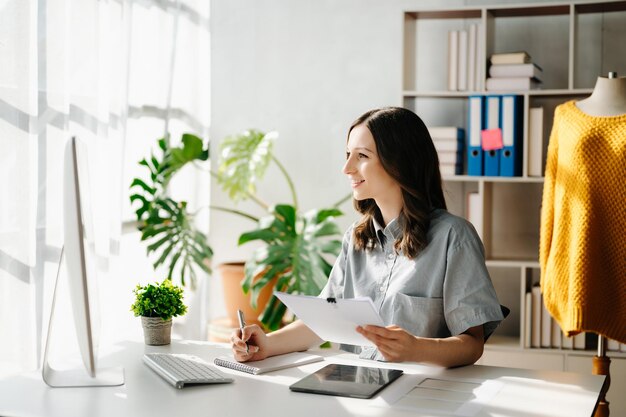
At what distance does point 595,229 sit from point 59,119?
80.2 inches

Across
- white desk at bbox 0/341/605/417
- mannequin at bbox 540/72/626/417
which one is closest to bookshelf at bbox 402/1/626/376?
mannequin at bbox 540/72/626/417

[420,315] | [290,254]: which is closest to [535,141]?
[290,254]

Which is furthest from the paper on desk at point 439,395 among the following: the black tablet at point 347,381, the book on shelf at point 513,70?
the book on shelf at point 513,70

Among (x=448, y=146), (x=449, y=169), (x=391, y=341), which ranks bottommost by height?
(x=391, y=341)

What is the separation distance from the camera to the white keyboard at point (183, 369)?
184cm

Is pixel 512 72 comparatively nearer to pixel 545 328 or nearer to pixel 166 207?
pixel 545 328

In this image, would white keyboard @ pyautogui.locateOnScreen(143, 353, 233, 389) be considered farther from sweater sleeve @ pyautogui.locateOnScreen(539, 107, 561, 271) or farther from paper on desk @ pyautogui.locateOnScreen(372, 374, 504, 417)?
sweater sleeve @ pyautogui.locateOnScreen(539, 107, 561, 271)

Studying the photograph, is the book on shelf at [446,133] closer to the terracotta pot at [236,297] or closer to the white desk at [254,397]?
the terracotta pot at [236,297]

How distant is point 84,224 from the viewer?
1700 millimetres

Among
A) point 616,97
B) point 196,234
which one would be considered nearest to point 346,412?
point 616,97

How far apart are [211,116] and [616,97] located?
2352 mm

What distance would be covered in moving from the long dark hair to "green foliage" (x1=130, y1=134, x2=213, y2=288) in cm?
173

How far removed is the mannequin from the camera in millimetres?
2947

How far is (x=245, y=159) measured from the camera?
13.3 feet
